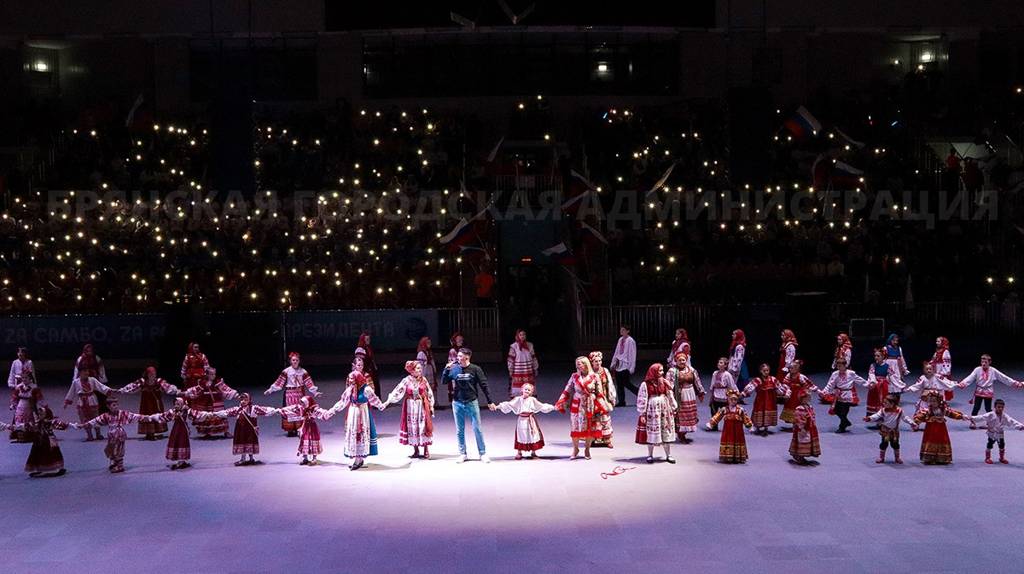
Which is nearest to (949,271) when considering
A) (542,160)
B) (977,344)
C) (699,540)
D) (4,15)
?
(977,344)

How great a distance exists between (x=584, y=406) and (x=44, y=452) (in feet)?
26.1

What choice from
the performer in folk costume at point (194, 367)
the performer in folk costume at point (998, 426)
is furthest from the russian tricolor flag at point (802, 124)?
the performer in folk costume at point (194, 367)

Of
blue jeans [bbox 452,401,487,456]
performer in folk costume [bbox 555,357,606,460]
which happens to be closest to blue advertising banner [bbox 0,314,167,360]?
blue jeans [bbox 452,401,487,456]

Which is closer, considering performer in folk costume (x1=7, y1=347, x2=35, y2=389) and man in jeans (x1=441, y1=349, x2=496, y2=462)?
man in jeans (x1=441, y1=349, x2=496, y2=462)

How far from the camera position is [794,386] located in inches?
712

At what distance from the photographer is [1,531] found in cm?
1368

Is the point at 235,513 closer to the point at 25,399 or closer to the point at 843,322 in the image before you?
the point at 25,399

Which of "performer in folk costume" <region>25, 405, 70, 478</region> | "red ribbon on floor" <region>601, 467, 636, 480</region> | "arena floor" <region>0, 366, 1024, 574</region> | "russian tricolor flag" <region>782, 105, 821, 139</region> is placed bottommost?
"arena floor" <region>0, 366, 1024, 574</region>

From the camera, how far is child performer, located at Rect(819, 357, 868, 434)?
61.0ft

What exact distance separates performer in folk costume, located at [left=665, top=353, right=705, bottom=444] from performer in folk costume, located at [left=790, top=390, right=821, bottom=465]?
2075 millimetres

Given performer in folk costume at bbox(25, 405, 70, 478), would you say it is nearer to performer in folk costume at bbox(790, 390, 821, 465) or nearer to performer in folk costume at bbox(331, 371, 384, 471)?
performer in folk costume at bbox(331, 371, 384, 471)

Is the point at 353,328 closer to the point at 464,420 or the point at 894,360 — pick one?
the point at 464,420

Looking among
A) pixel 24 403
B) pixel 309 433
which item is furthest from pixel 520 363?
pixel 24 403

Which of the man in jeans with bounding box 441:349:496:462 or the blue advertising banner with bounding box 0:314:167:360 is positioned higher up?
the blue advertising banner with bounding box 0:314:167:360
